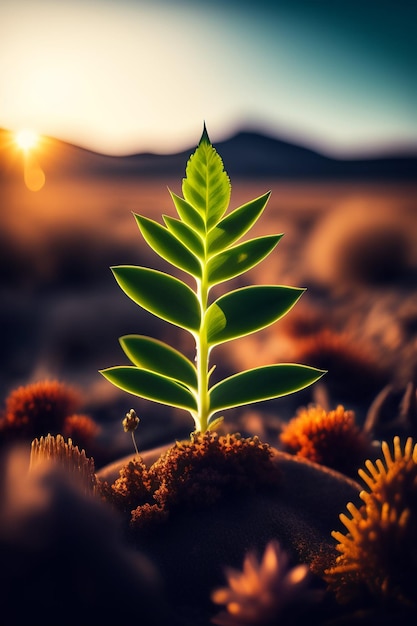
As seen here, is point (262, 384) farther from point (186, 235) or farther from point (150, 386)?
point (186, 235)

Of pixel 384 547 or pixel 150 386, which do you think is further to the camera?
pixel 150 386

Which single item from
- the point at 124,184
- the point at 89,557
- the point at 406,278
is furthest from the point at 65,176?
the point at 89,557

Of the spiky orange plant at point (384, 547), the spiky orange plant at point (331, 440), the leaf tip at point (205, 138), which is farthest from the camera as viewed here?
the spiky orange plant at point (331, 440)

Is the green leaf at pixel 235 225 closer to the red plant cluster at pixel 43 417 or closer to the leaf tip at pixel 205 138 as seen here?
the leaf tip at pixel 205 138

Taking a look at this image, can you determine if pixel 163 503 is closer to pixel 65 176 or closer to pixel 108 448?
pixel 108 448

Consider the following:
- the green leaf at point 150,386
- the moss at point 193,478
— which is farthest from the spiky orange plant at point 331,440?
the green leaf at point 150,386

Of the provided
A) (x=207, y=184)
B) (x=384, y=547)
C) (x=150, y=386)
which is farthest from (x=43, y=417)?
(x=384, y=547)

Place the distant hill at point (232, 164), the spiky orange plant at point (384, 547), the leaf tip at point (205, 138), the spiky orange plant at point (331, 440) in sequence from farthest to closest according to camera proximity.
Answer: the distant hill at point (232, 164), the spiky orange plant at point (331, 440), the leaf tip at point (205, 138), the spiky orange plant at point (384, 547)
